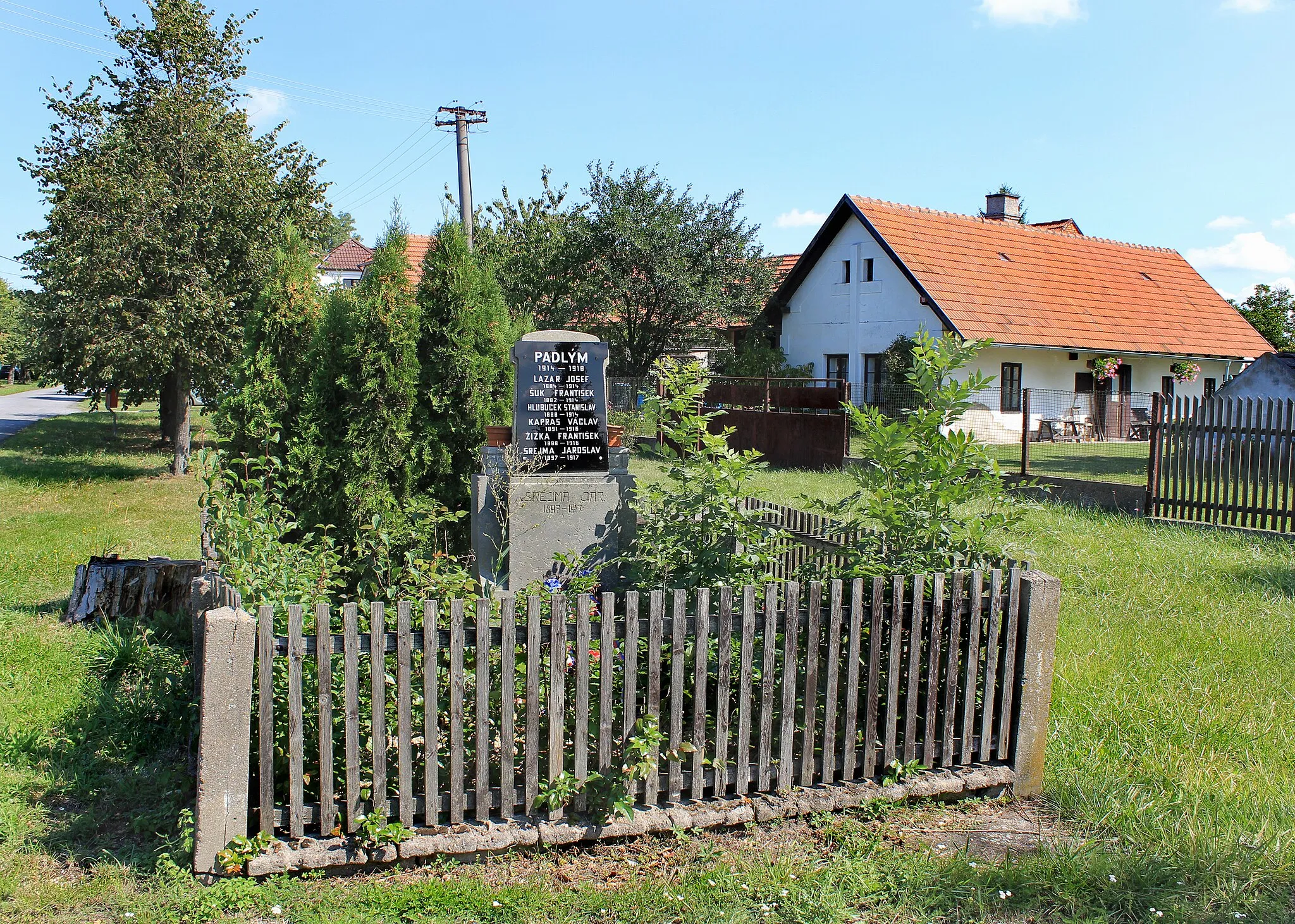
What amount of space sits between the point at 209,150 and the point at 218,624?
14.4 metres

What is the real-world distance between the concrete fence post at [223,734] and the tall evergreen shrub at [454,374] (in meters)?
4.38

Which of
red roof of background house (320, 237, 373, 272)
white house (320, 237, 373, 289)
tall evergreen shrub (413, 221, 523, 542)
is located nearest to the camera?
tall evergreen shrub (413, 221, 523, 542)

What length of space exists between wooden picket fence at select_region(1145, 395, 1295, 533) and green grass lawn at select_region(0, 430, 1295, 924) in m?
4.02

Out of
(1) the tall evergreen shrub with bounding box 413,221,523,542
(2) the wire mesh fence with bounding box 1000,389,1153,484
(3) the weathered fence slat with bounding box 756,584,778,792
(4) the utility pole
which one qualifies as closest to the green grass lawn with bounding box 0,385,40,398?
(4) the utility pole

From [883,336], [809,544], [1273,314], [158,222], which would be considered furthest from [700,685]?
[1273,314]

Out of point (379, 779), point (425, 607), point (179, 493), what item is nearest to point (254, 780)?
point (379, 779)

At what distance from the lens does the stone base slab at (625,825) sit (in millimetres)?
3311

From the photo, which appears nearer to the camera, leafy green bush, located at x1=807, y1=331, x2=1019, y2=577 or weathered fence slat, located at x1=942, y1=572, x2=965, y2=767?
weathered fence slat, located at x1=942, y1=572, x2=965, y2=767

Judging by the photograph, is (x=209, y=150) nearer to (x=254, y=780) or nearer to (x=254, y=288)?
(x=254, y=288)

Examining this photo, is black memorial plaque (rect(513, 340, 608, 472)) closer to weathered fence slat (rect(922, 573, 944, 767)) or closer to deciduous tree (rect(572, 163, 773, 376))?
weathered fence slat (rect(922, 573, 944, 767))

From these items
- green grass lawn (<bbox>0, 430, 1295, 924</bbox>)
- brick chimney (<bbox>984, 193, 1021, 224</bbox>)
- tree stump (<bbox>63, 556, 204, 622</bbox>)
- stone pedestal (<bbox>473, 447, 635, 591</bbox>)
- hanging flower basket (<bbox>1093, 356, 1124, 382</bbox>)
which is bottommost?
green grass lawn (<bbox>0, 430, 1295, 924</bbox>)

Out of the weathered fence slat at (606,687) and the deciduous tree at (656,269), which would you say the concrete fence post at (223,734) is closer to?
the weathered fence slat at (606,687)

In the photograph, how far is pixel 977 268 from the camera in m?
26.4

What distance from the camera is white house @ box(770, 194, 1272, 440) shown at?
2500 centimetres
